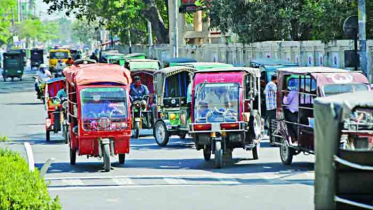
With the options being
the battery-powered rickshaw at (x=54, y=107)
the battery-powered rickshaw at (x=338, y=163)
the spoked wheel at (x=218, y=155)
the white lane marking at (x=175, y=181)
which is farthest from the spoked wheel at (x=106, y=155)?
the battery-powered rickshaw at (x=338, y=163)

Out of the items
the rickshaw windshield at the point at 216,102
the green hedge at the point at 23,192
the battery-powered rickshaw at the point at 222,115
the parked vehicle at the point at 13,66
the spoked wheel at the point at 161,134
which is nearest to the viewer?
the green hedge at the point at 23,192

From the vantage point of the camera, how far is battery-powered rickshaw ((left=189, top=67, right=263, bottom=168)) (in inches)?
793

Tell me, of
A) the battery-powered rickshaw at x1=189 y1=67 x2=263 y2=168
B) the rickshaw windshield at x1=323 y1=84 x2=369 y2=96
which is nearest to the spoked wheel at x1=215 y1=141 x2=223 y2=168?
the battery-powered rickshaw at x1=189 y1=67 x2=263 y2=168

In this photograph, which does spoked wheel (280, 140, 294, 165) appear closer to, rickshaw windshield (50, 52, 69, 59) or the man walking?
the man walking

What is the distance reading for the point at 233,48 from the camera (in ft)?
150

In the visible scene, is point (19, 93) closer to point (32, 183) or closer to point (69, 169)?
point (69, 169)

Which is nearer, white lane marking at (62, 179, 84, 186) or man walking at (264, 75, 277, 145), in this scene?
white lane marking at (62, 179, 84, 186)

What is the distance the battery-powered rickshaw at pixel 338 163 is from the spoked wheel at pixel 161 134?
1532cm

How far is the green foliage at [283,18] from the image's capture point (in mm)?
33625

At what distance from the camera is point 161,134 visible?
25.0 meters

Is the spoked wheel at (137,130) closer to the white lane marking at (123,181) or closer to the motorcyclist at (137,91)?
the motorcyclist at (137,91)

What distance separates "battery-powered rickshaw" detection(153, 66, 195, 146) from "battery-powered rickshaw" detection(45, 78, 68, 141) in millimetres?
2570

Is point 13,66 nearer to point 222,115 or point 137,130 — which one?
point 137,130

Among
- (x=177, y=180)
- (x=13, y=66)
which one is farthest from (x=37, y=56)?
(x=177, y=180)
